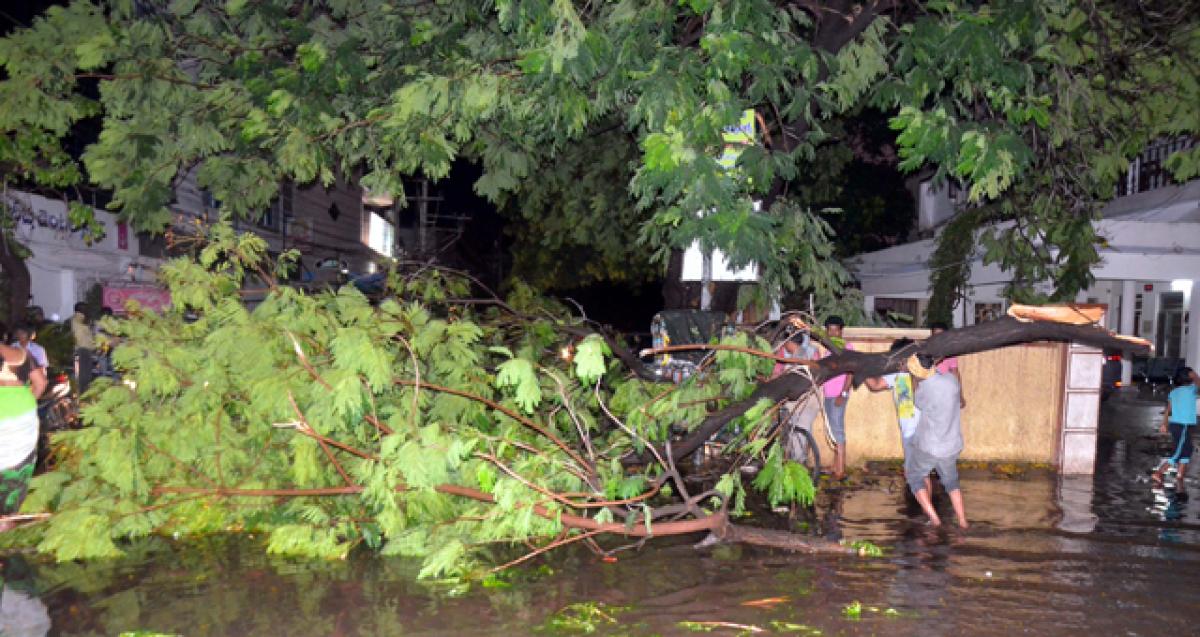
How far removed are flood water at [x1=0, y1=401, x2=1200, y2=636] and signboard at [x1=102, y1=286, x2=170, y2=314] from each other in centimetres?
1320

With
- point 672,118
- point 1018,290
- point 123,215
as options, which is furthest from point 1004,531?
point 123,215

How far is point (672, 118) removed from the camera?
736cm

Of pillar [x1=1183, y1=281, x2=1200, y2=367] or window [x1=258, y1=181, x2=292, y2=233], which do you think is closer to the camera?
pillar [x1=1183, y1=281, x2=1200, y2=367]

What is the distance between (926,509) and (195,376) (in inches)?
245

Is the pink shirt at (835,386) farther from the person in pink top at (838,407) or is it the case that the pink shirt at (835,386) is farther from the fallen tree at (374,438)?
the fallen tree at (374,438)

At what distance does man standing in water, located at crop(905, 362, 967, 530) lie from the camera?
8.42 meters

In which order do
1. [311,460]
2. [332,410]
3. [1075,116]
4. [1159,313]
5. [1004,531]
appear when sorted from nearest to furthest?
[332,410], [311,460], [1004,531], [1075,116], [1159,313]

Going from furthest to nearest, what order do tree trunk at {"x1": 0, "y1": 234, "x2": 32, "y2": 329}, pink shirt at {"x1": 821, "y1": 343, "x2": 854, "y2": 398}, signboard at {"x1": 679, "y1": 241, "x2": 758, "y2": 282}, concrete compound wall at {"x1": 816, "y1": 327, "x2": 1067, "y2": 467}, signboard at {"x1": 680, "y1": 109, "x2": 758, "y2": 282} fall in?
tree trunk at {"x1": 0, "y1": 234, "x2": 32, "y2": 329}
concrete compound wall at {"x1": 816, "y1": 327, "x2": 1067, "y2": 467}
pink shirt at {"x1": 821, "y1": 343, "x2": 854, "y2": 398}
signboard at {"x1": 679, "y1": 241, "x2": 758, "y2": 282}
signboard at {"x1": 680, "y1": 109, "x2": 758, "y2": 282}

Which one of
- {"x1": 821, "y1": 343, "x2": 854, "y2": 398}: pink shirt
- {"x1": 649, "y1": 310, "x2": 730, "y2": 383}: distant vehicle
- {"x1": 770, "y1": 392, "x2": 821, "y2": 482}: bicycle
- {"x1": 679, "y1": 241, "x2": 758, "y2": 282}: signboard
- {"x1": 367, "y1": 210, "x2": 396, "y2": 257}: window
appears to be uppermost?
{"x1": 367, "y1": 210, "x2": 396, "y2": 257}: window

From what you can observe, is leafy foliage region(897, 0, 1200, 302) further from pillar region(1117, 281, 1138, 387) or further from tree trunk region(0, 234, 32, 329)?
tree trunk region(0, 234, 32, 329)

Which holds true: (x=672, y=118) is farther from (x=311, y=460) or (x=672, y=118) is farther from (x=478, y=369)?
(x=311, y=460)

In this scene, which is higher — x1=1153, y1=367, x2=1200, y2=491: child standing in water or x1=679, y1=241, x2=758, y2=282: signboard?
x1=679, y1=241, x2=758, y2=282: signboard

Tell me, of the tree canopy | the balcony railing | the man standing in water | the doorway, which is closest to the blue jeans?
the tree canopy

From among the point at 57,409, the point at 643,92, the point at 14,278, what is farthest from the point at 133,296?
the point at 643,92
